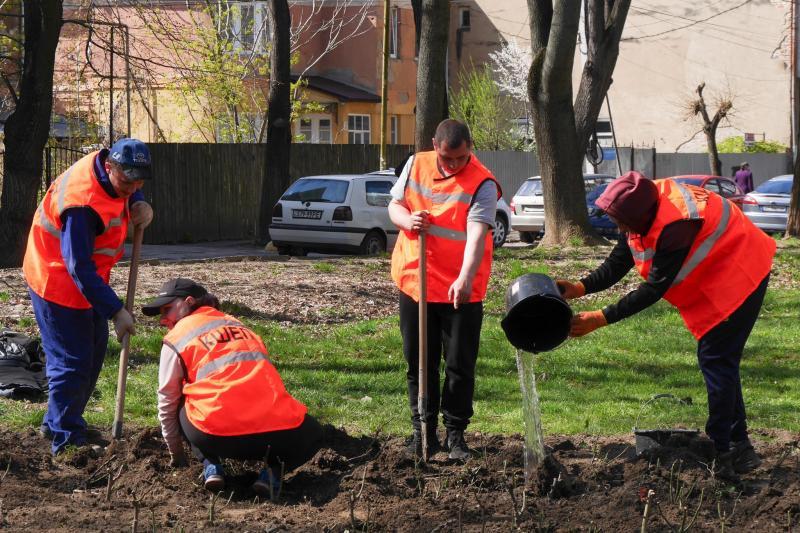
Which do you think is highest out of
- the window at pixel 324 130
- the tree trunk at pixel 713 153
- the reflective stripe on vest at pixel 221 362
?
the window at pixel 324 130

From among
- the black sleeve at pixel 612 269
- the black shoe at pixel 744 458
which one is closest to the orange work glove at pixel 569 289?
the black sleeve at pixel 612 269

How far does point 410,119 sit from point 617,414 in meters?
34.6

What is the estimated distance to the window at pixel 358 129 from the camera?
39.4m

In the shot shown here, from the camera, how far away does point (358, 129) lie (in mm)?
39688

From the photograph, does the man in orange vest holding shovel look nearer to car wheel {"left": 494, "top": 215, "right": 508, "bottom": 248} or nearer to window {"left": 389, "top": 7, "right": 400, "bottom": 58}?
car wheel {"left": 494, "top": 215, "right": 508, "bottom": 248}

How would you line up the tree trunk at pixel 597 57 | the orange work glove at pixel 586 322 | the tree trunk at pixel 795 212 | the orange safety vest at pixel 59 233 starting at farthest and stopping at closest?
the tree trunk at pixel 795 212 < the tree trunk at pixel 597 57 < the orange safety vest at pixel 59 233 < the orange work glove at pixel 586 322

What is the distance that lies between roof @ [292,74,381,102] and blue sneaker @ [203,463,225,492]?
3186cm

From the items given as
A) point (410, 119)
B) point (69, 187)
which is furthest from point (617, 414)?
point (410, 119)

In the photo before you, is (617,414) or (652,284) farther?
(617,414)

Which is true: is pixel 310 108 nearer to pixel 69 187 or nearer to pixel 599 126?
pixel 599 126

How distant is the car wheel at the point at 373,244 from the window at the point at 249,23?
12144mm

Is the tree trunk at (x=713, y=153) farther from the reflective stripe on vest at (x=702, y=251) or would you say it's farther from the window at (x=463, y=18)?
the reflective stripe on vest at (x=702, y=251)

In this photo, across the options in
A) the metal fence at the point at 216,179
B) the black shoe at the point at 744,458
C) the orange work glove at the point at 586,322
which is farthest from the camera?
the metal fence at the point at 216,179

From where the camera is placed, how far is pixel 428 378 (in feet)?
20.9
